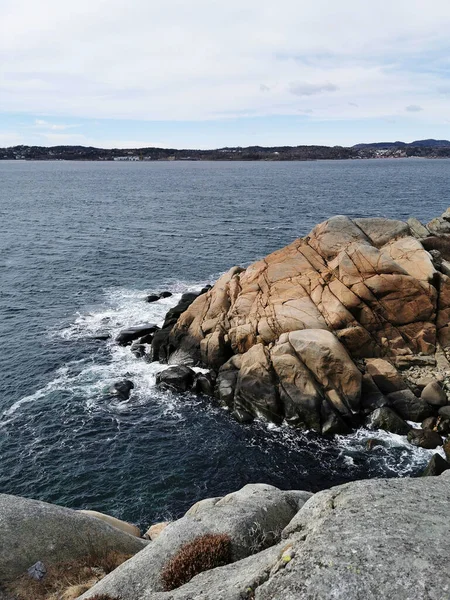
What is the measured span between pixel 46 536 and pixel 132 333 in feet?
97.6

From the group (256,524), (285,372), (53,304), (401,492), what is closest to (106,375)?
(285,372)

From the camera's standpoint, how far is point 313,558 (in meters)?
9.21

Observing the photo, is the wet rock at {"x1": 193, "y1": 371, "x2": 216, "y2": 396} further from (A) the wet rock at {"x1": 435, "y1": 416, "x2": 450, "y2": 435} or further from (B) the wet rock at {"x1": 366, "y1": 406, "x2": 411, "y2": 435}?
(A) the wet rock at {"x1": 435, "y1": 416, "x2": 450, "y2": 435}

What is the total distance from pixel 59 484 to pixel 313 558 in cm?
2130

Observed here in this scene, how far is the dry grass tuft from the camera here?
13.3 metres

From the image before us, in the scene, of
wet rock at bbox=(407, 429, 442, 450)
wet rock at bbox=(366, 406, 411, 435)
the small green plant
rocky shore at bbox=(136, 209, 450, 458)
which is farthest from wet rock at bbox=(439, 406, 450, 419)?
the small green plant

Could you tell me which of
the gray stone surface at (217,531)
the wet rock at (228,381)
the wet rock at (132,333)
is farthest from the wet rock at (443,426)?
the wet rock at (132,333)

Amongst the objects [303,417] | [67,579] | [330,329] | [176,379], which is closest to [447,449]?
[303,417]

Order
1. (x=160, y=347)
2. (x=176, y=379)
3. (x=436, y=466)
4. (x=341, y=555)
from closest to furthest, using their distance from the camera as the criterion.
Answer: (x=341, y=555) → (x=436, y=466) → (x=176, y=379) → (x=160, y=347)

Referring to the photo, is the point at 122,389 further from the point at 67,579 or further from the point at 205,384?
the point at 67,579

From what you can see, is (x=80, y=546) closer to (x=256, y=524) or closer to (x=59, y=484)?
(x=256, y=524)

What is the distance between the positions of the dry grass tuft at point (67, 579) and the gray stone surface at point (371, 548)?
6416 mm

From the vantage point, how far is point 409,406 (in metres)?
31.6

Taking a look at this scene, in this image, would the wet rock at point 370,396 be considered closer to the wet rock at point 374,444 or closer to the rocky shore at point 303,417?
the rocky shore at point 303,417
